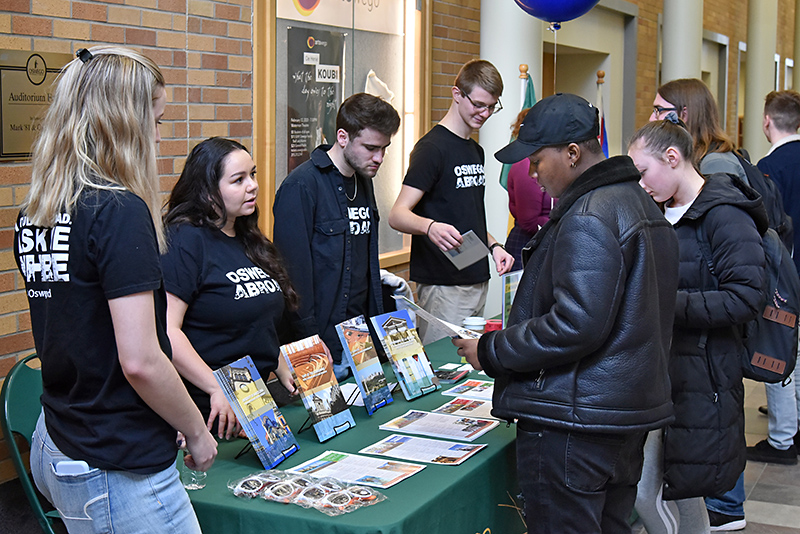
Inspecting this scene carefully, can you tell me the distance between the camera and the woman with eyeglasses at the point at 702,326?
8.46ft

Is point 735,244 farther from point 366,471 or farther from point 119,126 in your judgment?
point 119,126

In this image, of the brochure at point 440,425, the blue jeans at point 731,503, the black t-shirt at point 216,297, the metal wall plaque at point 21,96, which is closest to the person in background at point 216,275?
the black t-shirt at point 216,297

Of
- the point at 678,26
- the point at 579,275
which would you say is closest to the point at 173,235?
the point at 579,275

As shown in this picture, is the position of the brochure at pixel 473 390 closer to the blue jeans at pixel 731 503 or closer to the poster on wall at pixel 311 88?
the blue jeans at pixel 731 503

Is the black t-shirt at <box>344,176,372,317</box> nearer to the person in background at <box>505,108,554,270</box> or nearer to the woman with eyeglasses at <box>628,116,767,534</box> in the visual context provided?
the woman with eyeglasses at <box>628,116,767,534</box>

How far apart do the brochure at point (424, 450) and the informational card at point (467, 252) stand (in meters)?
1.34

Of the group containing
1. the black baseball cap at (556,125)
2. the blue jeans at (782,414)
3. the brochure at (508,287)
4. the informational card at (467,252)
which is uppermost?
the black baseball cap at (556,125)

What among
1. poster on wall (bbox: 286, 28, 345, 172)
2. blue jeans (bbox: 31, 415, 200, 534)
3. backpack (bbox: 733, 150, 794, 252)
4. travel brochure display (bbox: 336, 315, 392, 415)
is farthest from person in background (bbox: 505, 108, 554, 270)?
blue jeans (bbox: 31, 415, 200, 534)

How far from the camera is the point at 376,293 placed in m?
3.23

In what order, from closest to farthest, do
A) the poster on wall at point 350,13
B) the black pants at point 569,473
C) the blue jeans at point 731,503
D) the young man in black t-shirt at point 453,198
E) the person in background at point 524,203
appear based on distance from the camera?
1. the black pants at point 569,473
2. the blue jeans at point 731,503
3. the young man in black t-shirt at point 453,198
4. the poster on wall at point 350,13
5. the person in background at point 524,203

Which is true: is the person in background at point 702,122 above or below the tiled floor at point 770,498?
above

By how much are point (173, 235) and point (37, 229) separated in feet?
2.63

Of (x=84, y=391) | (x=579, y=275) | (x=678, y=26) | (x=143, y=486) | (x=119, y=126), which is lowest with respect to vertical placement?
(x=143, y=486)

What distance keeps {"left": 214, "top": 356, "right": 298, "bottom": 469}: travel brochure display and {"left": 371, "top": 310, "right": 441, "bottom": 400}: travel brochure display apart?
0.58 metres
